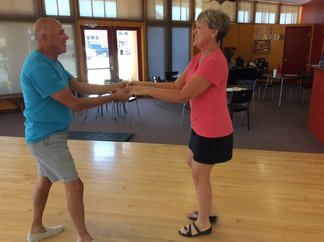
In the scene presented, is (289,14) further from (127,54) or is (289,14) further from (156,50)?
(127,54)

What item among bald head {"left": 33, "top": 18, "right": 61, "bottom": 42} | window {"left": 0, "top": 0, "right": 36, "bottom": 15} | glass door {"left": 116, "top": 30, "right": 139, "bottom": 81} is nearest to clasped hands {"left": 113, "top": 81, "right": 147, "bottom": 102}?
bald head {"left": 33, "top": 18, "right": 61, "bottom": 42}

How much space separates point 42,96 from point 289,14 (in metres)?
12.5

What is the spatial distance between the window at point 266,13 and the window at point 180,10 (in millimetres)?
3306

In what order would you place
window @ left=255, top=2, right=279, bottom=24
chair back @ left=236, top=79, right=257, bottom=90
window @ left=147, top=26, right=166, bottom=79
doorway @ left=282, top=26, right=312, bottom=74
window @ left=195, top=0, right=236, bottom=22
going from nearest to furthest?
chair back @ left=236, top=79, right=257, bottom=90 < window @ left=147, top=26, right=166, bottom=79 < window @ left=195, top=0, right=236, bottom=22 < doorway @ left=282, top=26, right=312, bottom=74 < window @ left=255, top=2, right=279, bottom=24

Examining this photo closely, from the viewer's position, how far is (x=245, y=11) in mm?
11188

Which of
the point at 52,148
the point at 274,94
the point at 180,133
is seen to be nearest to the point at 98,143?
the point at 180,133

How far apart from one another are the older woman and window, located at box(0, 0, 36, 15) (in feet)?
21.1

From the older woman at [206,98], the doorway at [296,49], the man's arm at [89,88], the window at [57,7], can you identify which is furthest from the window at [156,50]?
the older woman at [206,98]

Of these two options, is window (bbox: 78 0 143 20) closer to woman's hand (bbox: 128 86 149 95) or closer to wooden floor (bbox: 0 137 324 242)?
wooden floor (bbox: 0 137 324 242)

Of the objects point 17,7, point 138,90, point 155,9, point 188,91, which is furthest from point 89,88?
point 155,9

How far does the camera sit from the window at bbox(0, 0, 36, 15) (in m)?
6.92

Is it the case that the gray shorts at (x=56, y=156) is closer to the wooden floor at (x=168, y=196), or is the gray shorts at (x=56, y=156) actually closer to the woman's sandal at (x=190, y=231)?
the wooden floor at (x=168, y=196)

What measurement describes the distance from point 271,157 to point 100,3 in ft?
22.0

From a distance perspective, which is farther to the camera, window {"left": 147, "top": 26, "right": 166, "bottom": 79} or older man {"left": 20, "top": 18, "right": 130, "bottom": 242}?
window {"left": 147, "top": 26, "right": 166, "bottom": 79}
